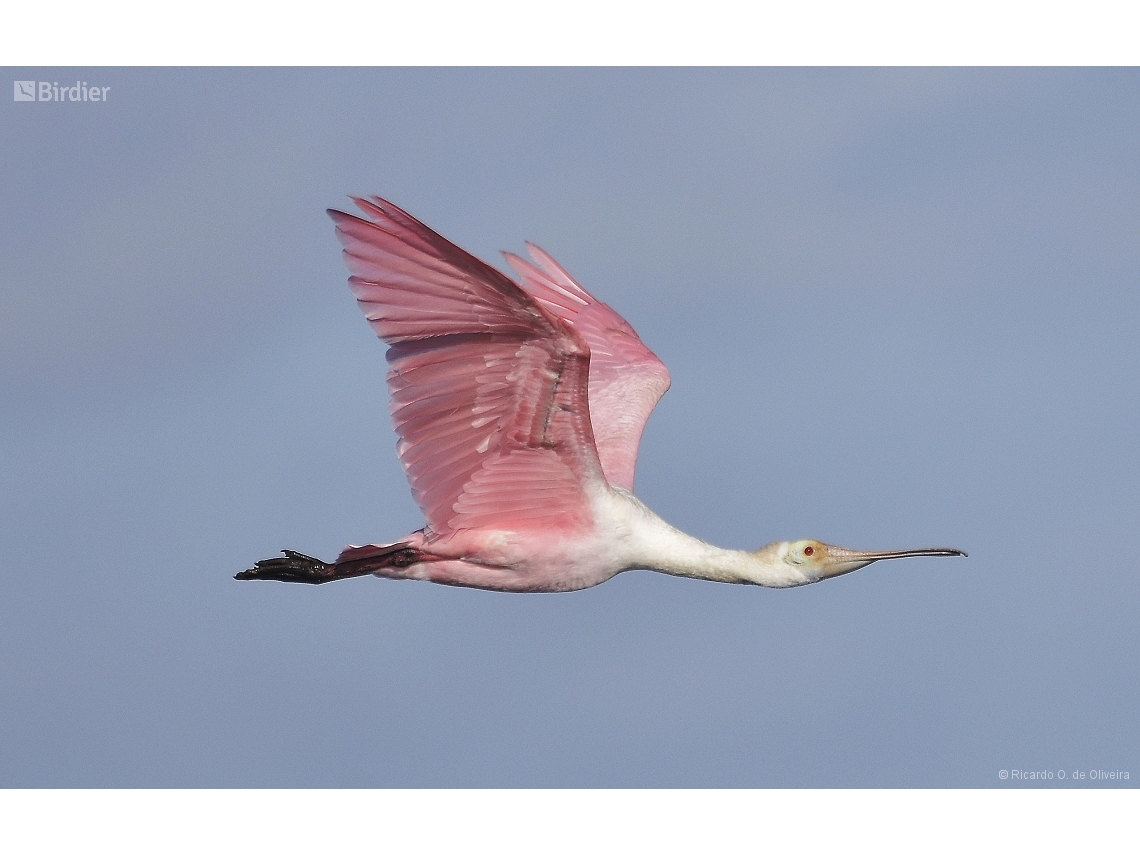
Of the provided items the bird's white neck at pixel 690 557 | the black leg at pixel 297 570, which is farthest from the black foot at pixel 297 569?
the bird's white neck at pixel 690 557

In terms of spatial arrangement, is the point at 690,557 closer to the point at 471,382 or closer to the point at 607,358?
the point at 471,382

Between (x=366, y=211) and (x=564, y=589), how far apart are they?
3167mm

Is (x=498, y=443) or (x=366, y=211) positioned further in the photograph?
(x=498, y=443)

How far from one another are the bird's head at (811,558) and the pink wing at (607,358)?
170cm

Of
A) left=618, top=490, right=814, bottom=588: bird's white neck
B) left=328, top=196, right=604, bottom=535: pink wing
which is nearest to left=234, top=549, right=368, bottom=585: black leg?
left=328, top=196, right=604, bottom=535: pink wing

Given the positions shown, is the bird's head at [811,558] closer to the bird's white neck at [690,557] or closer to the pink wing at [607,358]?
the bird's white neck at [690,557]

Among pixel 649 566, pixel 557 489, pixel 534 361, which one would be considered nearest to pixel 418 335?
pixel 534 361

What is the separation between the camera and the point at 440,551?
41.7 feet

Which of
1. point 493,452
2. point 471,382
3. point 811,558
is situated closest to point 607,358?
point 811,558

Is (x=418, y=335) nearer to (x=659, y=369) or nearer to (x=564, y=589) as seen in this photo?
(x=564, y=589)

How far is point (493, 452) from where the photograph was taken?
12.4 m

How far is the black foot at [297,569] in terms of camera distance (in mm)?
12828

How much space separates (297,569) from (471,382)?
1874mm

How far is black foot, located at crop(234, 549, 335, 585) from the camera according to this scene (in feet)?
42.1
